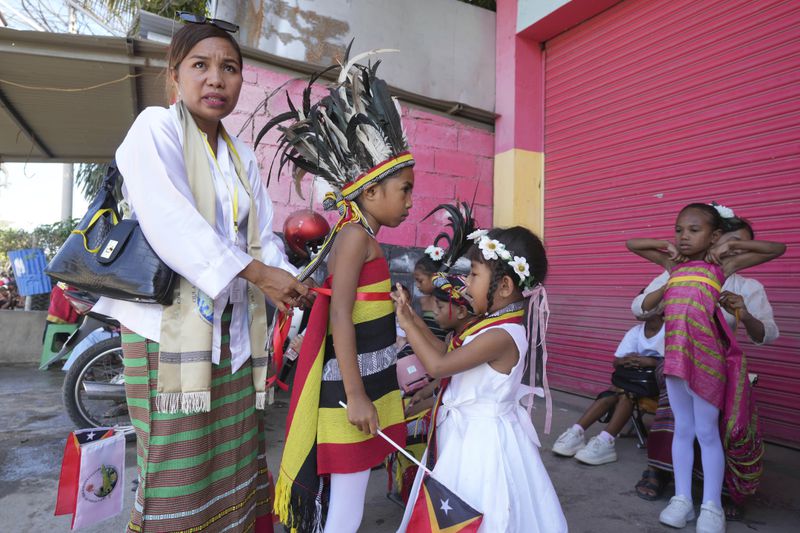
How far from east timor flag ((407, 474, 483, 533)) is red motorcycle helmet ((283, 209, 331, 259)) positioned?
2.90m

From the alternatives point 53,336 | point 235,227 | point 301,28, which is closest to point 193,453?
point 235,227

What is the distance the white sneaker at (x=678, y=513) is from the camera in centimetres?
254

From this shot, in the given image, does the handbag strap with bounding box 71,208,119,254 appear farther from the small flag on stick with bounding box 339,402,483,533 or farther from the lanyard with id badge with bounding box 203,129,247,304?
the small flag on stick with bounding box 339,402,483,533

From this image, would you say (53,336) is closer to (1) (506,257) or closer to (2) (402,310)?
(2) (402,310)

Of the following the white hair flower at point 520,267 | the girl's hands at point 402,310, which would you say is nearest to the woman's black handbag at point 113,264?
the girl's hands at point 402,310

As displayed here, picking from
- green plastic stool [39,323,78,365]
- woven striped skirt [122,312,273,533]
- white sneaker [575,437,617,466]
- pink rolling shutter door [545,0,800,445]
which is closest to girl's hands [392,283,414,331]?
woven striped skirt [122,312,273,533]

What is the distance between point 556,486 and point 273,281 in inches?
93.0

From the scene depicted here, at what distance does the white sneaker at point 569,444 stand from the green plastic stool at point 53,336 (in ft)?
14.0

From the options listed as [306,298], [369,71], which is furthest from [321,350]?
[369,71]

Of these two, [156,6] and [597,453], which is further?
[156,6]

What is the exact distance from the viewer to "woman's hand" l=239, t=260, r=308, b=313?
1.49m

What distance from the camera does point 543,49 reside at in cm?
584

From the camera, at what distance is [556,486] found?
3.04 meters

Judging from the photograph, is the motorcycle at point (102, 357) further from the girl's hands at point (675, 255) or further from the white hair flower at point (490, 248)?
the girl's hands at point (675, 255)
